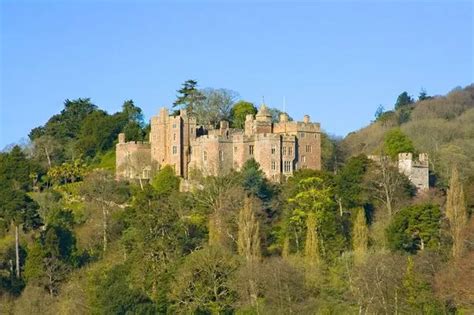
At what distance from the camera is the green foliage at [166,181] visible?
54938 mm

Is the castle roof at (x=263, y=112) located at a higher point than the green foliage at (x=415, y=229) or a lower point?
higher

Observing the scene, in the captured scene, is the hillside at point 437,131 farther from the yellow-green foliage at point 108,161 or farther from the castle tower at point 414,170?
the yellow-green foliage at point 108,161

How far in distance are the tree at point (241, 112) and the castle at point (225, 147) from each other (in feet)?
17.9

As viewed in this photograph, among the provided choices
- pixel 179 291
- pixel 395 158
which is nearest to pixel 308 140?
pixel 395 158

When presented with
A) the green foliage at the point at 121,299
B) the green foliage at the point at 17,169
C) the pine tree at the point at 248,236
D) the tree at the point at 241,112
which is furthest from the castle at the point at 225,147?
the green foliage at the point at 121,299

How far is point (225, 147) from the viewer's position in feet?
183

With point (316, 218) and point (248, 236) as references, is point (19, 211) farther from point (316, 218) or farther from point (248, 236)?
point (316, 218)

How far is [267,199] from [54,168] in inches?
645

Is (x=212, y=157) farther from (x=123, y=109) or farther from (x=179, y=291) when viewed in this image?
(x=123, y=109)

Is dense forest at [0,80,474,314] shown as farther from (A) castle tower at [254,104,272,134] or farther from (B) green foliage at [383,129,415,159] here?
(A) castle tower at [254,104,272,134]

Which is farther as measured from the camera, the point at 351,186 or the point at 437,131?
the point at 437,131

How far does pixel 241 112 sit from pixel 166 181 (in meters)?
11.9

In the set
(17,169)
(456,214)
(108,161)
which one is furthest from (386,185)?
(17,169)

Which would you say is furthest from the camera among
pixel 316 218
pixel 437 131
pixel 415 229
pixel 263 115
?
pixel 437 131
